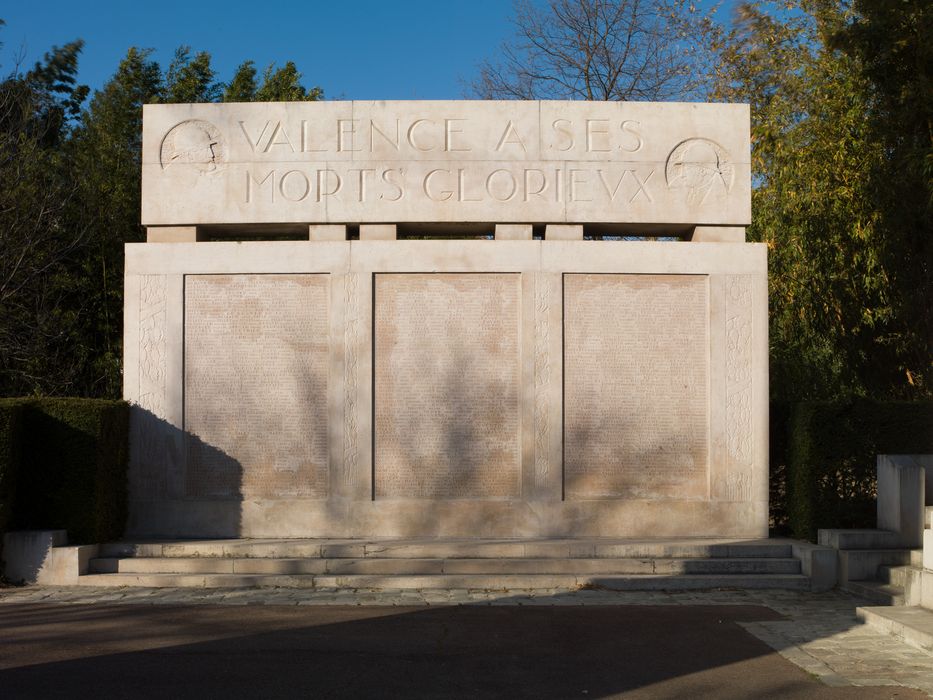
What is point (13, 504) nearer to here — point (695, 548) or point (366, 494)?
point (366, 494)

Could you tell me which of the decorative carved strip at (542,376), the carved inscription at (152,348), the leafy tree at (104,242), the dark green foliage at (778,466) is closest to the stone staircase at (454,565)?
the decorative carved strip at (542,376)

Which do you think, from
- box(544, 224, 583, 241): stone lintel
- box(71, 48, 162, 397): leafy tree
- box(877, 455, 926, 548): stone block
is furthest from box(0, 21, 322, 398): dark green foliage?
box(877, 455, 926, 548): stone block

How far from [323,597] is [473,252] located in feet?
16.1

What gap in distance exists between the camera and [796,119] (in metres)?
19.3

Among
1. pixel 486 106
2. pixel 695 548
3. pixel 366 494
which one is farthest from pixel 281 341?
pixel 695 548

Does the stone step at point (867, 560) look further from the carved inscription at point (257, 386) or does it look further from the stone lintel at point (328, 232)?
the stone lintel at point (328, 232)

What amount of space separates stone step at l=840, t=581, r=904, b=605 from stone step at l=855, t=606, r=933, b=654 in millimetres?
616

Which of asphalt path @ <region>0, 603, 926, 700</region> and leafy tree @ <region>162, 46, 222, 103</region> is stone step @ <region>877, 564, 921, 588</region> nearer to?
asphalt path @ <region>0, 603, 926, 700</region>

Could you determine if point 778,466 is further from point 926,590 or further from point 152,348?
point 152,348

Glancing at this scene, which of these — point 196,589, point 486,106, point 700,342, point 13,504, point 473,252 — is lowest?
point 196,589

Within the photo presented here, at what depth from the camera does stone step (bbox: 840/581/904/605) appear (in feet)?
→ 33.8

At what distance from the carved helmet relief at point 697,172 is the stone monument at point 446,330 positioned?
30mm

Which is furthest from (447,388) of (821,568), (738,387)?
(821,568)

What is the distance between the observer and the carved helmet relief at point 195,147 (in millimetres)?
13195
